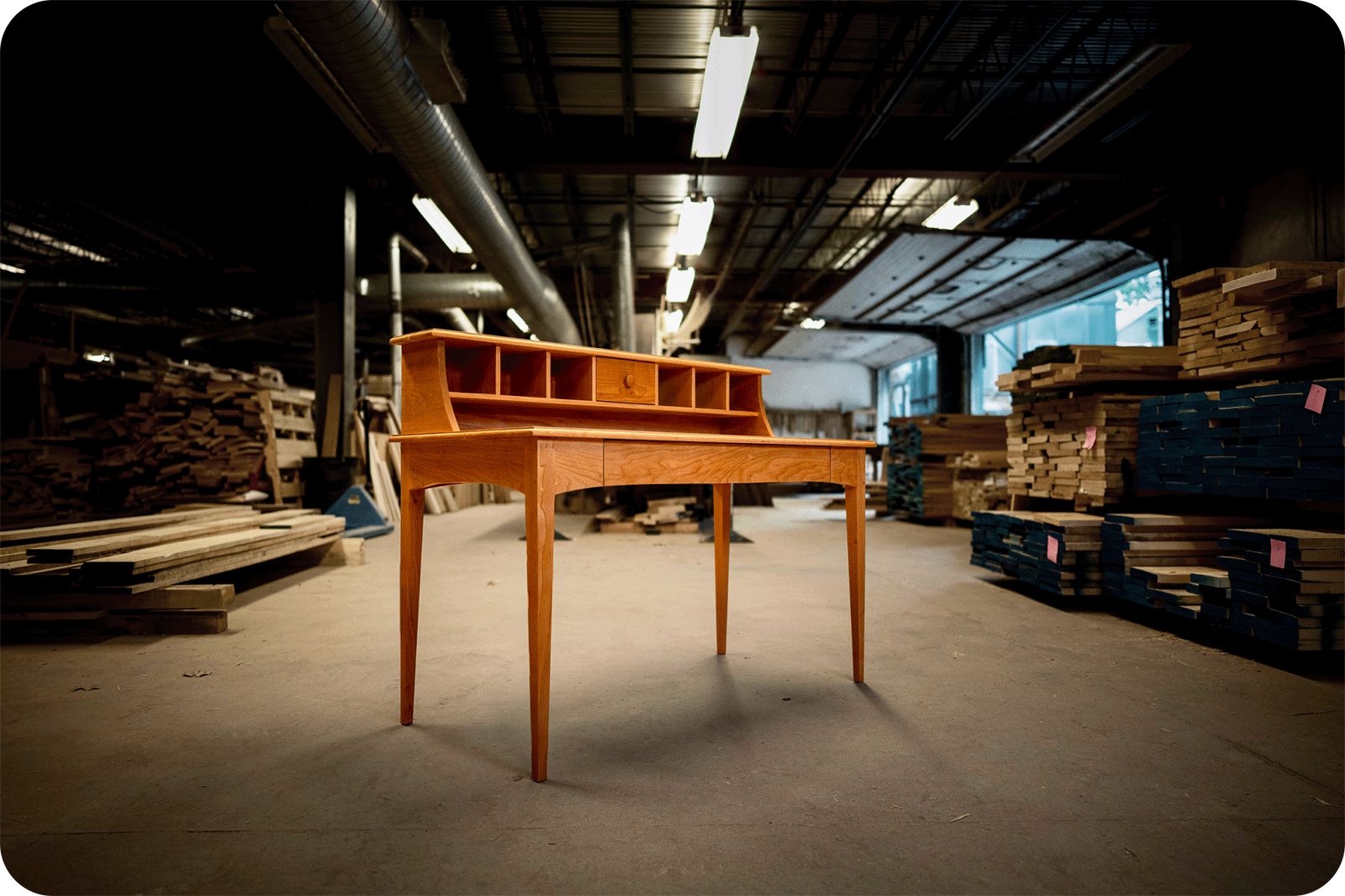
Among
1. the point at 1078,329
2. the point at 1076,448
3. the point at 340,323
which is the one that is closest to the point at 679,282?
the point at 340,323

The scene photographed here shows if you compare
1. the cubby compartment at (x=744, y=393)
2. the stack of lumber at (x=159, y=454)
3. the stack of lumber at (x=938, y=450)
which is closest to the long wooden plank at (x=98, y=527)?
the stack of lumber at (x=159, y=454)

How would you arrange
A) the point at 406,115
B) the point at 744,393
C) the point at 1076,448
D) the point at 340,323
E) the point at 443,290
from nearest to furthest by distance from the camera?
the point at 744,393 < the point at 1076,448 < the point at 406,115 < the point at 340,323 < the point at 443,290

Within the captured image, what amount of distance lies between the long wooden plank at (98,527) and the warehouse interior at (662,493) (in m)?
0.06

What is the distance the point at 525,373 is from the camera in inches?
108

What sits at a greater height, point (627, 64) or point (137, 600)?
point (627, 64)

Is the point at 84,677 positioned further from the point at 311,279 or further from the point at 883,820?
the point at 311,279

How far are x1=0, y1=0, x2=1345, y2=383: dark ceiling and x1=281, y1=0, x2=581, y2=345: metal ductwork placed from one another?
0.91 meters

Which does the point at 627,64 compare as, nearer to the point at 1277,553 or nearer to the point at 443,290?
the point at 443,290

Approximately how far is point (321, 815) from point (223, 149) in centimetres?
856

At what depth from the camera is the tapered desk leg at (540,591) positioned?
6.45ft

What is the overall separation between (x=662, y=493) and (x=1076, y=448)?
5.64 metres

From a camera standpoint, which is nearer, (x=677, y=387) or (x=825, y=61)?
(x=677, y=387)

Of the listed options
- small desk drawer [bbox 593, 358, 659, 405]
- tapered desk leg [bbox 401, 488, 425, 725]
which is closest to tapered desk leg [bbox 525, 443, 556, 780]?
tapered desk leg [bbox 401, 488, 425, 725]

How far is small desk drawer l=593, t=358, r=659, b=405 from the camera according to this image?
286 cm
